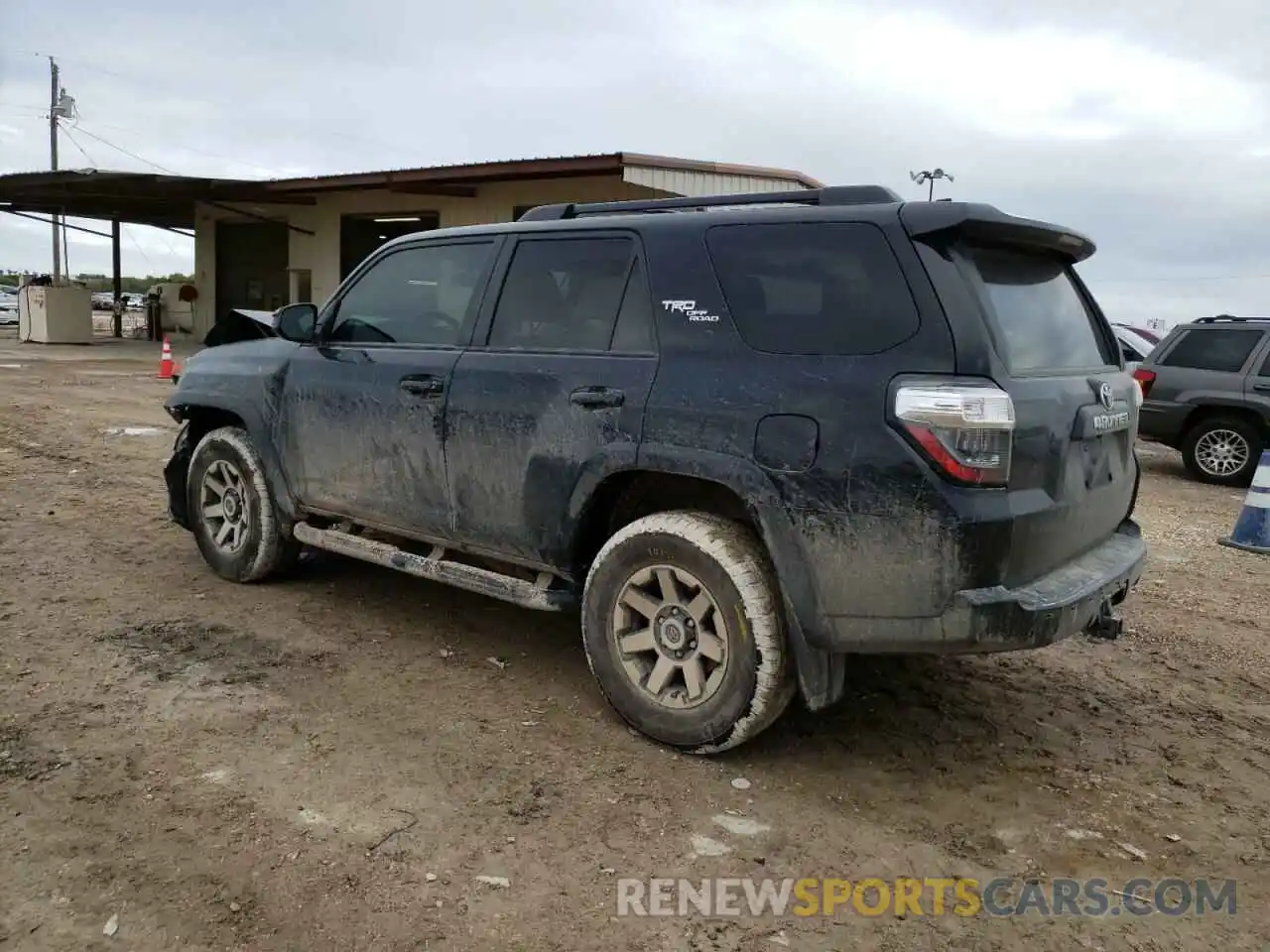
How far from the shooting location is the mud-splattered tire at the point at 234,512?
511 cm

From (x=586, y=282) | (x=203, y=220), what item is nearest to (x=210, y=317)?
(x=203, y=220)

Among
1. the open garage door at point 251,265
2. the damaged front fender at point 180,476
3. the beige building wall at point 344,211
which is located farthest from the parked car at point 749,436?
the open garage door at point 251,265

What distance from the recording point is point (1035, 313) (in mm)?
3455

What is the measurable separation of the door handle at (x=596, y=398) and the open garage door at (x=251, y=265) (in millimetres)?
24244

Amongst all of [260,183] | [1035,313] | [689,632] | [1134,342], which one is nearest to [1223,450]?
[1134,342]

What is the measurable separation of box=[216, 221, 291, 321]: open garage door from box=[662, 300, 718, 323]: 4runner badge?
80.2 ft

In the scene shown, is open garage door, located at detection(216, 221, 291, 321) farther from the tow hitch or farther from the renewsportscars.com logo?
the renewsportscars.com logo

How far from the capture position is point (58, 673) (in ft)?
13.2

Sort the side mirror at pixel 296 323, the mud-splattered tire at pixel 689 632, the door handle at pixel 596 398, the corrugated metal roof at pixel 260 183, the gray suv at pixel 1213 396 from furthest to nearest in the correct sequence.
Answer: the corrugated metal roof at pixel 260 183 < the gray suv at pixel 1213 396 < the side mirror at pixel 296 323 < the door handle at pixel 596 398 < the mud-splattered tire at pixel 689 632

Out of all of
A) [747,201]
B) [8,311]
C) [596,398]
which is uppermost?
[747,201]

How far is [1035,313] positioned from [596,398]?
1554 millimetres

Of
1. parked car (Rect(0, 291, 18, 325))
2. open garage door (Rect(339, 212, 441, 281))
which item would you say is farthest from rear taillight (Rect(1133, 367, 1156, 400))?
parked car (Rect(0, 291, 18, 325))

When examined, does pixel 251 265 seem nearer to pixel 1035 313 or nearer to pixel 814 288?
pixel 814 288

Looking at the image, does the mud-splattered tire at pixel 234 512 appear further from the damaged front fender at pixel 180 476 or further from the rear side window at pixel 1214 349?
the rear side window at pixel 1214 349
